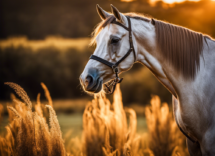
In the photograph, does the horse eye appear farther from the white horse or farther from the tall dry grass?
the tall dry grass

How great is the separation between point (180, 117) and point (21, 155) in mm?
1718

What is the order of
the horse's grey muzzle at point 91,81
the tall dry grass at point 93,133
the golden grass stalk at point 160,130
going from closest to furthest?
the horse's grey muzzle at point 91,81 < the tall dry grass at point 93,133 < the golden grass stalk at point 160,130

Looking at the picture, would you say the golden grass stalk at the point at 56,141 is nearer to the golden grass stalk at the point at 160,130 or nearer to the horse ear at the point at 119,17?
the horse ear at the point at 119,17

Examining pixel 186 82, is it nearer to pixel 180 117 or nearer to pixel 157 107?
pixel 180 117

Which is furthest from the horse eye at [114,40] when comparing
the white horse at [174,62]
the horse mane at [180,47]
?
the horse mane at [180,47]

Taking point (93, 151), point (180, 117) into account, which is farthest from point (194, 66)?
point (93, 151)

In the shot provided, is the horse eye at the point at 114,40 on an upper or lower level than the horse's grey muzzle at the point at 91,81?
upper

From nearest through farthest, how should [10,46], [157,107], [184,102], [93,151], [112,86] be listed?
[184,102], [112,86], [93,151], [157,107], [10,46]

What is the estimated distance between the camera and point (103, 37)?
1740mm

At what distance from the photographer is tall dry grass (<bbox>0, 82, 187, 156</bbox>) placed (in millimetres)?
1998

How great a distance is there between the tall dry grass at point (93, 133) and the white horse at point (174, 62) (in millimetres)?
448

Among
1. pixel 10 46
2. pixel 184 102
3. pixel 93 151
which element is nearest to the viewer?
pixel 184 102

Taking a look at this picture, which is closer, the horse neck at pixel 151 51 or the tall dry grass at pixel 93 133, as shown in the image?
the horse neck at pixel 151 51

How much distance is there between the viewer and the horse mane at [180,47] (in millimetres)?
1710
